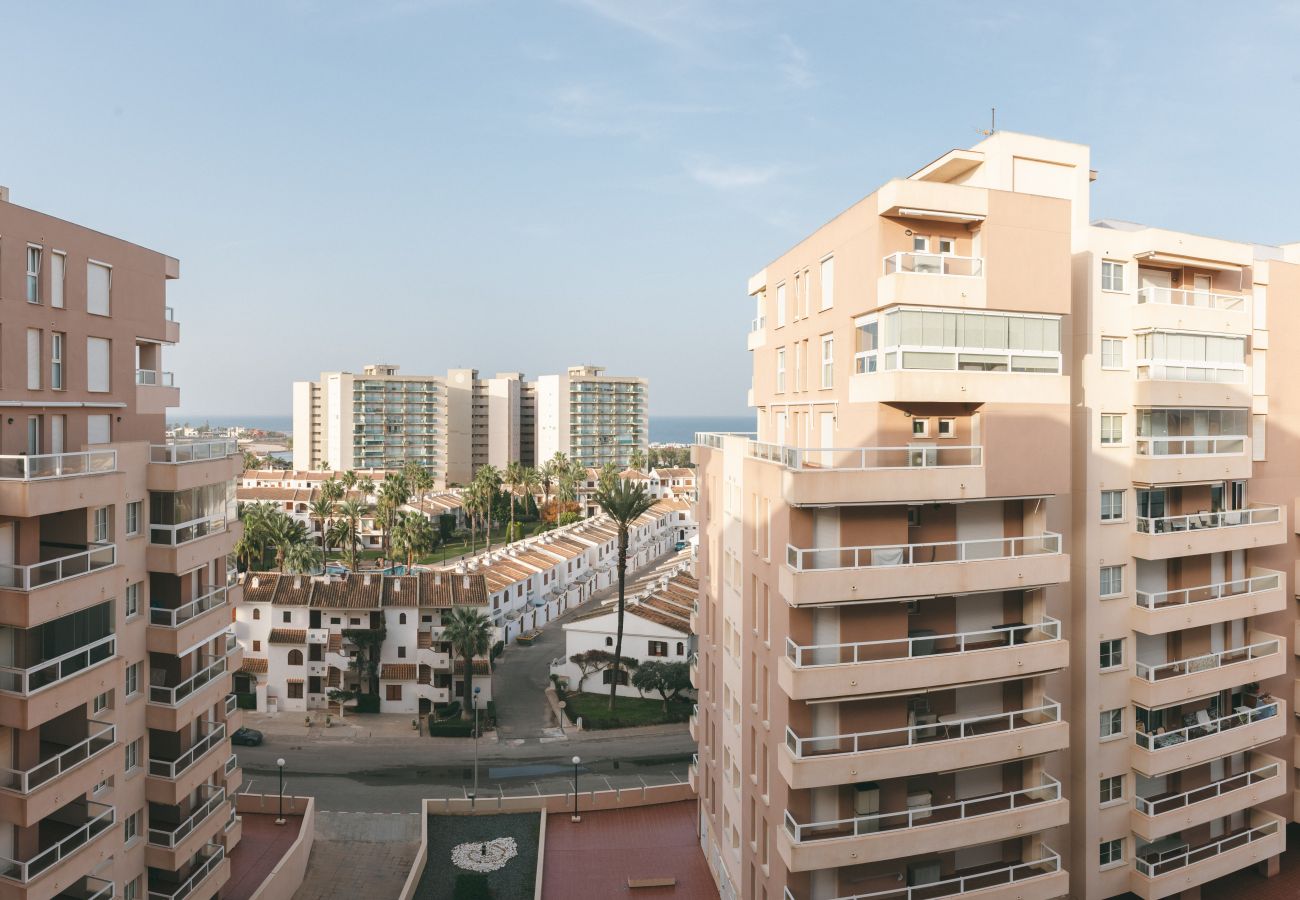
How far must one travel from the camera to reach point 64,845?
21672 mm

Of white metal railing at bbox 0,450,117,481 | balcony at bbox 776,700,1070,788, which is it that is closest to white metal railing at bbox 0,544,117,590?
white metal railing at bbox 0,450,117,481

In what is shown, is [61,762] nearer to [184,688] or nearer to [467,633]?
[184,688]

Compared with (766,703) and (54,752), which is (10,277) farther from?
(766,703)

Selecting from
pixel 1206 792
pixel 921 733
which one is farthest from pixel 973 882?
pixel 1206 792

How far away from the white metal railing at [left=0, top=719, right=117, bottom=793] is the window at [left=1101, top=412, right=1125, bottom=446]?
29223mm

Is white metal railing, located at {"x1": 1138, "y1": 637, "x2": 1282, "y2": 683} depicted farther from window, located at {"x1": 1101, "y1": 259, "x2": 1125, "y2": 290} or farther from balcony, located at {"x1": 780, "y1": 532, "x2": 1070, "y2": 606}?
window, located at {"x1": 1101, "y1": 259, "x2": 1125, "y2": 290}

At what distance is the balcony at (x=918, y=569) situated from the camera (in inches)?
837

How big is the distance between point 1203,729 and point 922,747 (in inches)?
498

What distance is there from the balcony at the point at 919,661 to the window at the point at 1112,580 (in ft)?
10.3

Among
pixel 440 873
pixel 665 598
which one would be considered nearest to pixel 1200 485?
pixel 440 873

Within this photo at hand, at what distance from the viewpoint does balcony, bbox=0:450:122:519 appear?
63.5ft

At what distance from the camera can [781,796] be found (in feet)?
75.8

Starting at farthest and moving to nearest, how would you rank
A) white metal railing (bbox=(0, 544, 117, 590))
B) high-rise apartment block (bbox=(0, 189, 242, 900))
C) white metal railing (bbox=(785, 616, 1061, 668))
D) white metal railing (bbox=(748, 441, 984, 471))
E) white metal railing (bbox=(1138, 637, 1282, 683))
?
white metal railing (bbox=(1138, 637, 1282, 683))
white metal railing (bbox=(748, 441, 984, 471))
white metal railing (bbox=(785, 616, 1061, 668))
high-rise apartment block (bbox=(0, 189, 242, 900))
white metal railing (bbox=(0, 544, 117, 590))

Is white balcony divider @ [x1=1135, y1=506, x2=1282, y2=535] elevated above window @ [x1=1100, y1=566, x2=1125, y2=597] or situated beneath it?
elevated above
